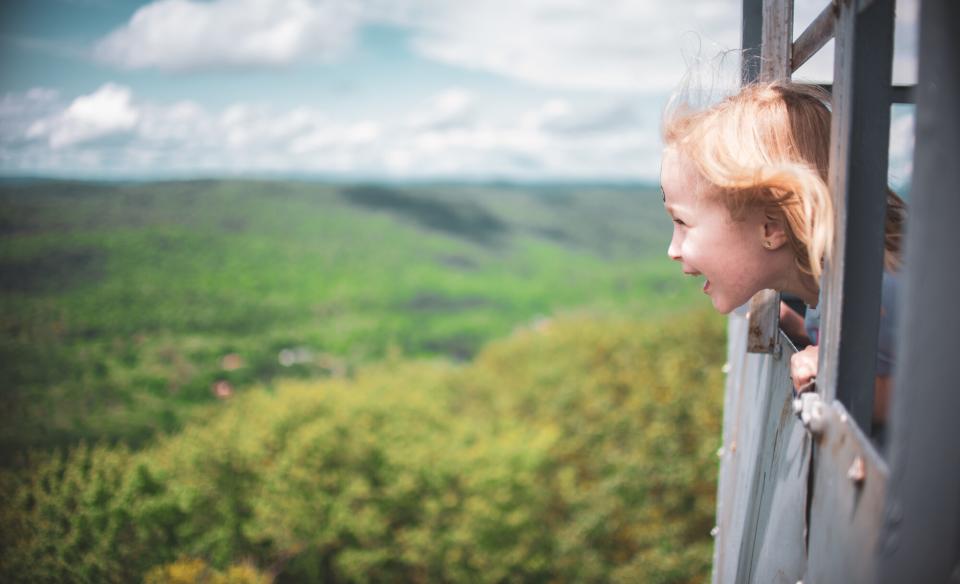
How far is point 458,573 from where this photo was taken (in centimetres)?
1750

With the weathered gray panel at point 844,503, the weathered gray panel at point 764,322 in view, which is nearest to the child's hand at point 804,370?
the weathered gray panel at point 844,503

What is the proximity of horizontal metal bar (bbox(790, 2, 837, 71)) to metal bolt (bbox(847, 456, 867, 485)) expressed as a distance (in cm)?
54

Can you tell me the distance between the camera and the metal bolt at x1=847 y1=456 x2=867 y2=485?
0.71 meters

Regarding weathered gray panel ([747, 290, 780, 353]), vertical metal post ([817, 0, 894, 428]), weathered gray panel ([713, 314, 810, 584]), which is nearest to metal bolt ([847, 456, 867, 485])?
vertical metal post ([817, 0, 894, 428])

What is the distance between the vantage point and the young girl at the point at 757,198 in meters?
1.02

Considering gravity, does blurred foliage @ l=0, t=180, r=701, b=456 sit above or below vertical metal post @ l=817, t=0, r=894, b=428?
below

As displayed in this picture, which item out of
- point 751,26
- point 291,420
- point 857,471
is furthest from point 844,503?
point 291,420

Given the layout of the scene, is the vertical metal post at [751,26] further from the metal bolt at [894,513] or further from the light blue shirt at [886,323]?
the metal bolt at [894,513]

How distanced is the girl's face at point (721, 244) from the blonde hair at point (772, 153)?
0.02 meters

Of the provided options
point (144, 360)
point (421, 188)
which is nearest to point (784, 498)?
point (144, 360)

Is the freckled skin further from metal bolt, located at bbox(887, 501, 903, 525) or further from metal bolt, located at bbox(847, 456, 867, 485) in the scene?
metal bolt, located at bbox(887, 501, 903, 525)

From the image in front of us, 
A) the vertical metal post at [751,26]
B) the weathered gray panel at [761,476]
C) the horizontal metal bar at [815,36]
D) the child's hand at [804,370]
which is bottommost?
the weathered gray panel at [761,476]

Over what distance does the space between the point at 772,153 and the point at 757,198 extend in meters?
0.07

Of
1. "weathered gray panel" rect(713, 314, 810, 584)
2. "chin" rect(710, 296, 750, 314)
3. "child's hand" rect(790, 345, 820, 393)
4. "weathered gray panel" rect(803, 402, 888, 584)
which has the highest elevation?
"chin" rect(710, 296, 750, 314)
